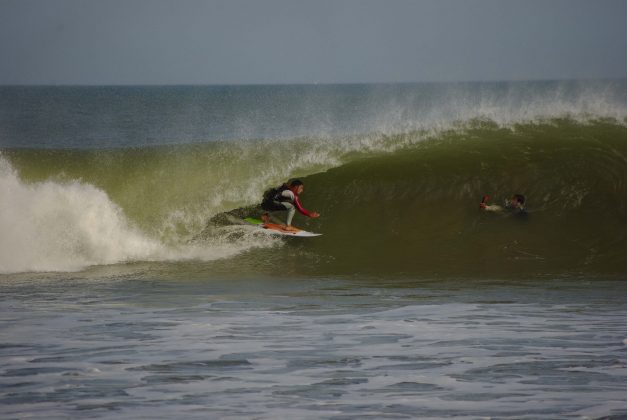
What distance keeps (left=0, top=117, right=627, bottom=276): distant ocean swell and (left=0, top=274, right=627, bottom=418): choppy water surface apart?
1.62 meters

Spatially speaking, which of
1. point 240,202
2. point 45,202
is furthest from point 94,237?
point 240,202

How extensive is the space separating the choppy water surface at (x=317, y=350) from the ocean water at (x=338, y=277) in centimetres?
3

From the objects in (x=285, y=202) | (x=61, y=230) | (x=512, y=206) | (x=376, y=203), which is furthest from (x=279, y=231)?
(x=512, y=206)

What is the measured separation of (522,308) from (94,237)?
718 centimetres

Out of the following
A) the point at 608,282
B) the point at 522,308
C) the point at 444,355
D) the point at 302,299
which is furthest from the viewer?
the point at 608,282

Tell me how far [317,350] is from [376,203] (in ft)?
23.8

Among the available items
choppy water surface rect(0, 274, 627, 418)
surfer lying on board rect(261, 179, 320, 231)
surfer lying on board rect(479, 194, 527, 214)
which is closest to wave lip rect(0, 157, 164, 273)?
surfer lying on board rect(261, 179, 320, 231)

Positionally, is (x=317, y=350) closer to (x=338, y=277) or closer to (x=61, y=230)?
(x=338, y=277)

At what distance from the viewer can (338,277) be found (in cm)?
1195

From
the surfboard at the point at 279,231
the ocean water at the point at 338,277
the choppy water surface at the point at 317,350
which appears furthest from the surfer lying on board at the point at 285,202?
the choppy water surface at the point at 317,350

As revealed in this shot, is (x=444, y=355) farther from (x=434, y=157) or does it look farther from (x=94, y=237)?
(x=434, y=157)

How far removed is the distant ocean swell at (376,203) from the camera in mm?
12984

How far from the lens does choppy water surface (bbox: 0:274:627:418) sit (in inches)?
267

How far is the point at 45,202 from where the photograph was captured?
14.8 metres
